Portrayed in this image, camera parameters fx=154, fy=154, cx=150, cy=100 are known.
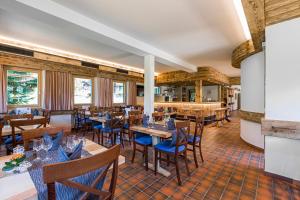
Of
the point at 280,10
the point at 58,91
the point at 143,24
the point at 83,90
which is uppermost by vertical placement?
the point at 143,24

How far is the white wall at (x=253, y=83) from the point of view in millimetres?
3793

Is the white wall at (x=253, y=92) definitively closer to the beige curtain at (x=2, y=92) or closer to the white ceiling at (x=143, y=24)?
the white ceiling at (x=143, y=24)

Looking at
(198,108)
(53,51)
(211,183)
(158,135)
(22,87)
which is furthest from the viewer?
(198,108)

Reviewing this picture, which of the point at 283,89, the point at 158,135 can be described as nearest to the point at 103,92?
the point at 158,135

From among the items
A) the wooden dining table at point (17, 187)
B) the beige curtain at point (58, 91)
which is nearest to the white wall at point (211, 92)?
the beige curtain at point (58, 91)

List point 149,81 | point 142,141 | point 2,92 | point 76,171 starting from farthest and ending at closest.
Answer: point 149,81 < point 2,92 < point 142,141 < point 76,171

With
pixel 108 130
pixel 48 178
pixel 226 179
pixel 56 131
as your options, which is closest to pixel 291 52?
pixel 226 179

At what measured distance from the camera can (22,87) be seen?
16.5ft

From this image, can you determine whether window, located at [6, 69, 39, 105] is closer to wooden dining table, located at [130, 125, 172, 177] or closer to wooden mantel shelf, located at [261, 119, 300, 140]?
wooden dining table, located at [130, 125, 172, 177]

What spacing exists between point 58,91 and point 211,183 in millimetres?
5604

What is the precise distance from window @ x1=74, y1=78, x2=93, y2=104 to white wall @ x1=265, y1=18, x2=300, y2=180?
20.7 feet

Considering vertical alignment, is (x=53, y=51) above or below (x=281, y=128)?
above

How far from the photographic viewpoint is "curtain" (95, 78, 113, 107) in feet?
22.9

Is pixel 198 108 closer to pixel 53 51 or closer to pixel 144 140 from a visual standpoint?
pixel 144 140
